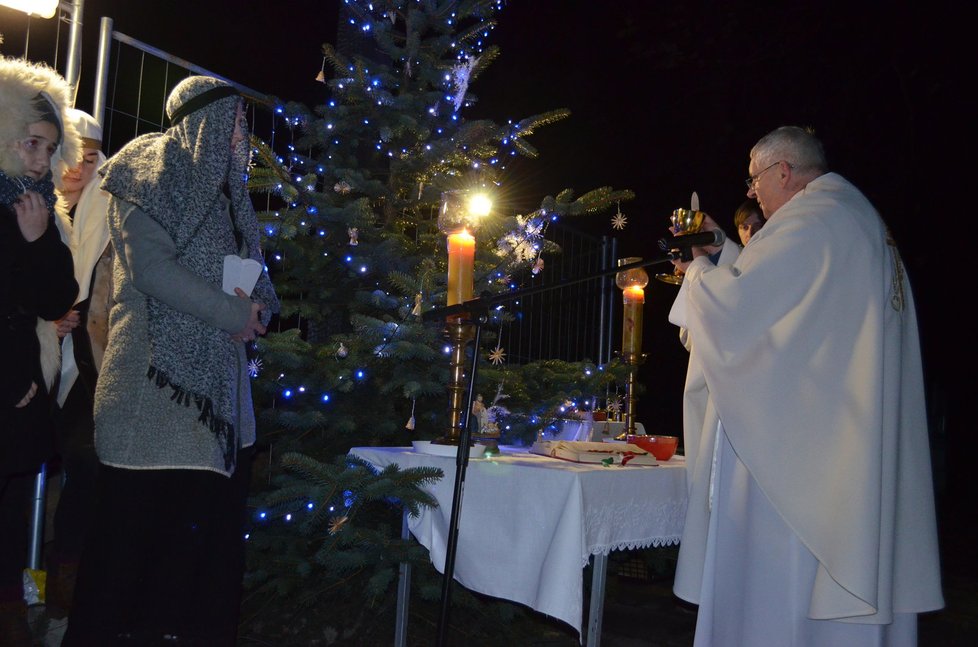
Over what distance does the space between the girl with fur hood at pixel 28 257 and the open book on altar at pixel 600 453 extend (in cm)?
162

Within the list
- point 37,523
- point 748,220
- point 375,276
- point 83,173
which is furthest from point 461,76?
point 37,523

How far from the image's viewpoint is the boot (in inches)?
97.7

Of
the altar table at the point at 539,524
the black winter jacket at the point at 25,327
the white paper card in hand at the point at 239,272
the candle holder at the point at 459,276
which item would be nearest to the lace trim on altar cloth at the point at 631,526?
the altar table at the point at 539,524

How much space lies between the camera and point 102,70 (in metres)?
4.13

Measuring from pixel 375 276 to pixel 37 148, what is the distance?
1.91 m

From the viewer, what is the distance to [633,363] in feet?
11.9

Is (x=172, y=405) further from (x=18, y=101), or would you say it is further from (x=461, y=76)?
(x=461, y=76)

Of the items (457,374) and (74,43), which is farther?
(74,43)

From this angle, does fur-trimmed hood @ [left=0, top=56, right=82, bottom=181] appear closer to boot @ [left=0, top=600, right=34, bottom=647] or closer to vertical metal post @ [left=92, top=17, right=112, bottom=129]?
boot @ [left=0, top=600, right=34, bottom=647]

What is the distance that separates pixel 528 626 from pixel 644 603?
1160 mm

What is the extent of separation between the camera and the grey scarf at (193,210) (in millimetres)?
2162

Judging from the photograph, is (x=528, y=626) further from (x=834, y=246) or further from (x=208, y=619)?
(x=834, y=246)

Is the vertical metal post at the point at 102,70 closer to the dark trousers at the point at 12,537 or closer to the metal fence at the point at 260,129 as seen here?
the metal fence at the point at 260,129

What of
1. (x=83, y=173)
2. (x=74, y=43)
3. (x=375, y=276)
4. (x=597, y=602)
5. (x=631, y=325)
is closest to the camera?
(x=597, y=602)
